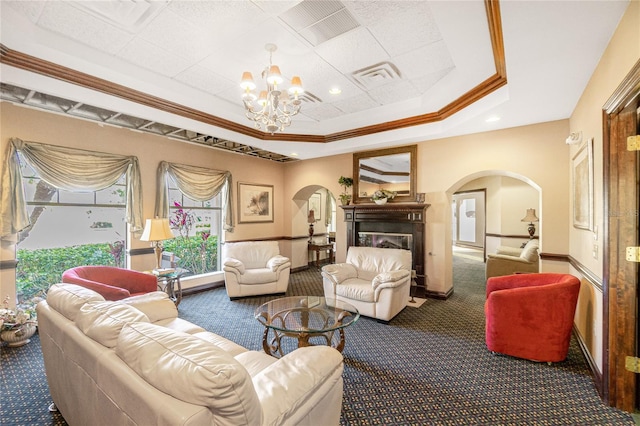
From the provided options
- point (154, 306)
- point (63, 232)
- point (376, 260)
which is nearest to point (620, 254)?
point (376, 260)

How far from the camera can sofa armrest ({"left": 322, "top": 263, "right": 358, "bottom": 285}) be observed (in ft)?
13.3

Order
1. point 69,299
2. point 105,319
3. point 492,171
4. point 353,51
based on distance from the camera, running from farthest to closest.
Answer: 1. point 492,171
2. point 353,51
3. point 69,299
4. point 105,319

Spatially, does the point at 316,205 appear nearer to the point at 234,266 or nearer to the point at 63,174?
the point at 234,266

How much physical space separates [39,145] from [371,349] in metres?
4.72

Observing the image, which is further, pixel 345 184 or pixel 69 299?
pixel 345 184

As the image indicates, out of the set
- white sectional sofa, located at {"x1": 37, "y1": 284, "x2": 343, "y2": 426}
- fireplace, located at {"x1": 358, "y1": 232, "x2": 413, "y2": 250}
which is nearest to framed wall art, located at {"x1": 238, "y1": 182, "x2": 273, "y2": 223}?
fireplace, located at {"x1": 358, "y1": 232, "x2": 413, "y2": 250}

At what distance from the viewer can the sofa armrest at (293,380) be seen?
45.4 inches

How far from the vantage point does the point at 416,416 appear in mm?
2020

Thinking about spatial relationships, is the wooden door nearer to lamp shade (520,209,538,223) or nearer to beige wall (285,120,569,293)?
beige wall (285,120,569,293)

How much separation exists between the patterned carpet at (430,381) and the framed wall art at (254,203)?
2762 millimetres

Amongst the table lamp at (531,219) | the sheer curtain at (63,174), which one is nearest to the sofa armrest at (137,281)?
the sheer curtain at (63,174)

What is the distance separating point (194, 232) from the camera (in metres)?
5.45

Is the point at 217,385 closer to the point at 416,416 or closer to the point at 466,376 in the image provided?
the point at 416,416

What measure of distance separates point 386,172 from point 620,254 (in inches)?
144
